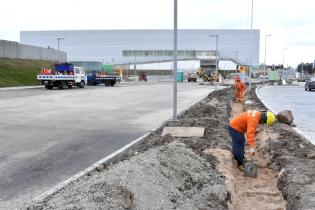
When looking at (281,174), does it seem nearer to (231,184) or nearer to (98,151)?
(231,184)

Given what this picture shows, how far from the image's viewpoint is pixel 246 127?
8812 mm

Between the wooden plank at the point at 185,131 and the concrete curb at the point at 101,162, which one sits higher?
the wooden plank at the point at 185,131

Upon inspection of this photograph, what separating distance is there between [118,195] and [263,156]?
596cm

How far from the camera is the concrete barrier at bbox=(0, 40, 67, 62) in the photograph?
50.7 m

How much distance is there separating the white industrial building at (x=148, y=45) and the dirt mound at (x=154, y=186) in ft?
344

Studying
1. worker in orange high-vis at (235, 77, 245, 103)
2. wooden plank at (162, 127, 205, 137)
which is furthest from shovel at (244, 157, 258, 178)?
worker in orange high-vis at (235, 77, 245, 103)

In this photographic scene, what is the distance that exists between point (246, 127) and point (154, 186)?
3248 mm

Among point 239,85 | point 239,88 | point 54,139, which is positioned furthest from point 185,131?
point 239,88

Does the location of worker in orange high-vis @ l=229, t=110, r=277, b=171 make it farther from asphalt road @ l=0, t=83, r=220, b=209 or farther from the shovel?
asphalt road @ l=0, t=83, r=220, b=209

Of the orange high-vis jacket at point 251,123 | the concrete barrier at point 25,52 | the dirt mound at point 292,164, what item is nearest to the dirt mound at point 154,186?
the orange high-vis jacket at point 251,123

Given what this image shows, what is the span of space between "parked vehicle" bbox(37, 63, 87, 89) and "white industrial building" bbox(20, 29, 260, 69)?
7201cm

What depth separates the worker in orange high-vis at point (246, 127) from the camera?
8.16 meters

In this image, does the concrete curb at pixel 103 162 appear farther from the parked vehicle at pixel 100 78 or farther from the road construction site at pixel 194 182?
the parked vehicle at pixel 100 78

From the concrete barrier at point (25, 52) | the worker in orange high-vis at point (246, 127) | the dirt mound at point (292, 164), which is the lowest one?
the dirt mound at point (292, 164)
